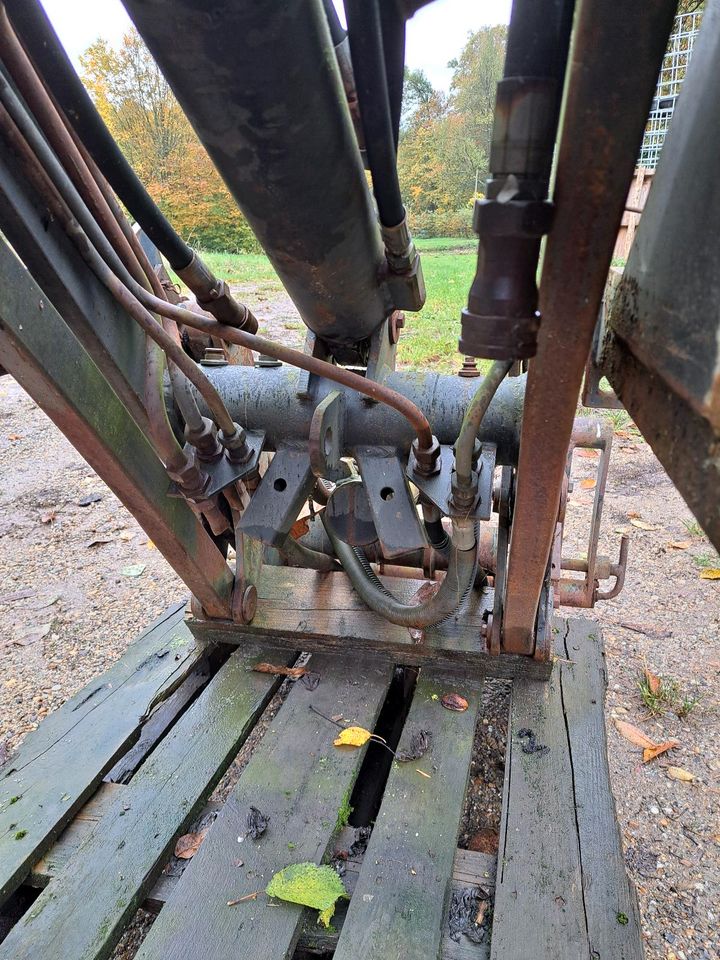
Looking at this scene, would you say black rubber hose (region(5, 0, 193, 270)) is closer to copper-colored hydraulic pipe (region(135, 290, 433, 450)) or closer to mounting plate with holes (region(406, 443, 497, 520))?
copper-colored hydraulic pipe (region(135, 290, 433, 450))

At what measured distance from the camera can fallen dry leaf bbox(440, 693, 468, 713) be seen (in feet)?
5.44

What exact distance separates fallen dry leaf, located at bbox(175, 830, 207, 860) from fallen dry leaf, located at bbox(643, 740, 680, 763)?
59.7 inches

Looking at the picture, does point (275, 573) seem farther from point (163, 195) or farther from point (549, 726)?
point (163, 195)

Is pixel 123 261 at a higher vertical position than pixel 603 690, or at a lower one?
higher

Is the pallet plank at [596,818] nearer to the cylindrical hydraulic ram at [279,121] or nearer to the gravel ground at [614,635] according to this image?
the gravel ground at [614,635]

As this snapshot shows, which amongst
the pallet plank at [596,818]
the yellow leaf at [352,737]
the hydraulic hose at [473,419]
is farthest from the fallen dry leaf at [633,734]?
the hydraulic hose at [473,419]

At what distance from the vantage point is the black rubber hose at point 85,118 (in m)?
0.87

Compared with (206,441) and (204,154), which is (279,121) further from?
(204,154)

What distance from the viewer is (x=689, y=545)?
3.34 meters

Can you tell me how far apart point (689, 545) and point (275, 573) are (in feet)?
7.89

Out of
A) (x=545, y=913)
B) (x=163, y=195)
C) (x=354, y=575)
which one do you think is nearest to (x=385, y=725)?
(x=354, y=575)

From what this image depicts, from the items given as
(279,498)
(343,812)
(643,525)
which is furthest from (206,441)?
(643,525)

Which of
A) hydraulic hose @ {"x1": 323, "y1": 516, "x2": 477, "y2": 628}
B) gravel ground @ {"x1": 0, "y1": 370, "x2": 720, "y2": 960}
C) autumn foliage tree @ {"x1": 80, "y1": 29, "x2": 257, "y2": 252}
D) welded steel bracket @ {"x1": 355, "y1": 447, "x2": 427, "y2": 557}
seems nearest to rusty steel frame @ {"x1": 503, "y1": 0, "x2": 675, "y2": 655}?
welded steel bracket @ {"x1": 355, "y1": 447, "x2": 427, "y2": 557}

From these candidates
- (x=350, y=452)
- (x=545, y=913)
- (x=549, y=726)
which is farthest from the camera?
(x=549, y=726)
